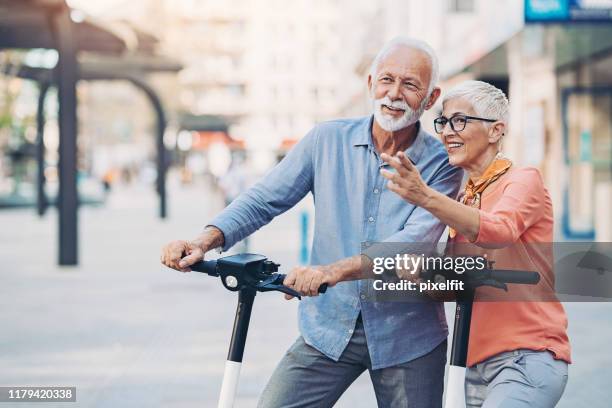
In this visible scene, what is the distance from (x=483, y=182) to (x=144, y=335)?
6284 mm

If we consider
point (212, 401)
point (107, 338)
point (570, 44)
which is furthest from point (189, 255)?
point (570, 44)

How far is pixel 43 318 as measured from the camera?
9.80 m

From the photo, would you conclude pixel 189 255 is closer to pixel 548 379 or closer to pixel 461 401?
pixel 461 401

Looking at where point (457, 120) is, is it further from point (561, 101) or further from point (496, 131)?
point (561, 101)

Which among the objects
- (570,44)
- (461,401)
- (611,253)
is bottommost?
(461,401)

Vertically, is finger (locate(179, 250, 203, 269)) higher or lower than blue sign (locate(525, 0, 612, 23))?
lower

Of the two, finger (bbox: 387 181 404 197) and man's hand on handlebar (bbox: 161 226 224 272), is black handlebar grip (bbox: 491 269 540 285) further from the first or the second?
man's hand on handlebar (bbox: 161 226 224 272)

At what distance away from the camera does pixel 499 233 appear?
2.59 metres

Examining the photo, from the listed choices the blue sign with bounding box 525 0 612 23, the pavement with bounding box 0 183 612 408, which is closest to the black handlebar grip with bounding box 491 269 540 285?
the pavement with bounding box 0 183 612 408

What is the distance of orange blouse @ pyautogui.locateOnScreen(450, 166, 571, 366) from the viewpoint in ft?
8.96

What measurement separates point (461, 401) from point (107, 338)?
20.9 feet

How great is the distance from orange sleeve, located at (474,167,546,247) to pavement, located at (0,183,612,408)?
1169 mm

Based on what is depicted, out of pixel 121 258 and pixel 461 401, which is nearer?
pixel 461 401

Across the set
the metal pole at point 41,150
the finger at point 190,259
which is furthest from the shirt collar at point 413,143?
the metal pole at point 41,150
